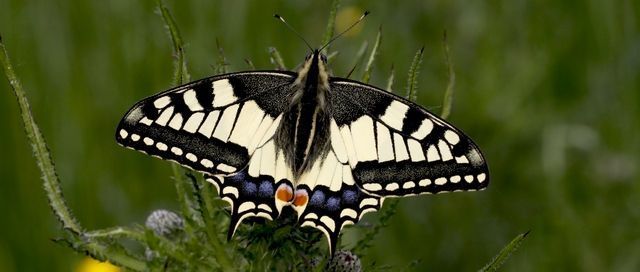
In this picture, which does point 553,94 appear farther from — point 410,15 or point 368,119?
point 368,119

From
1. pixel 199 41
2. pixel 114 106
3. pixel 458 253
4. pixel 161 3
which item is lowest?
pixel 458 253

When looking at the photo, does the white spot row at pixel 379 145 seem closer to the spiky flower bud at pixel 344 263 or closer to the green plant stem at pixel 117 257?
the spiky flower bud at pixel 344 263

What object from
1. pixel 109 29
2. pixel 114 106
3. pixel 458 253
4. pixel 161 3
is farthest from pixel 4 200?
pixel 161 3

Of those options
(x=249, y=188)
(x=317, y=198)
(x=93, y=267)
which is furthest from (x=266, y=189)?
(x=93, y=267)

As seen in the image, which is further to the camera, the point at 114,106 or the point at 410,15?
the point at 410,15

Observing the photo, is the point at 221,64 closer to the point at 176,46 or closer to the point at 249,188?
the point at 176,46

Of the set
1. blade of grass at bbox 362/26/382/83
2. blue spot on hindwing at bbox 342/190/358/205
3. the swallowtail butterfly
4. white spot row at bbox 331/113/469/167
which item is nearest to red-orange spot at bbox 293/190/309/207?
the swallowtail butterfly
